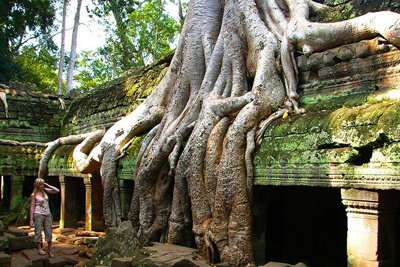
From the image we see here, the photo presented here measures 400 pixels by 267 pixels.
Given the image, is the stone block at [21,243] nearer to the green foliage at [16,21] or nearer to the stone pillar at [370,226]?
the stone pillar at [370,226]

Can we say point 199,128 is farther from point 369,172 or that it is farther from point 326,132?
point 369,172

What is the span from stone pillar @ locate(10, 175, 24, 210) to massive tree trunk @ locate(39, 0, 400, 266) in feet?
17.1

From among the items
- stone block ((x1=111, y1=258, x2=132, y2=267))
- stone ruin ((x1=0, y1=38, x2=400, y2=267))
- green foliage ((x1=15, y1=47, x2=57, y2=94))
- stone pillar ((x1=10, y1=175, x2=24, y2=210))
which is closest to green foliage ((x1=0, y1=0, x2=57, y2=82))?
green foliage ((x1=15, y1=47, x2=57, y2=94))

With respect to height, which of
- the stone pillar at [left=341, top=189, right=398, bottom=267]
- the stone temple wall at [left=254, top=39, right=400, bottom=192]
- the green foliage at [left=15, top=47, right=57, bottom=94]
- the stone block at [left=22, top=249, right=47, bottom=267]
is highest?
the green foliage at [left=15, top=47, right=57, bottom=94]

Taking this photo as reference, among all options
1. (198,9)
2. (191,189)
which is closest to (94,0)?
(198,9)

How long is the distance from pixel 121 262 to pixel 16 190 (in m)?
7.61

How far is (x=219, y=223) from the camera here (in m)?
4.56

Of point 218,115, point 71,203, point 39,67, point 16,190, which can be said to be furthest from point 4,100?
point 39,67

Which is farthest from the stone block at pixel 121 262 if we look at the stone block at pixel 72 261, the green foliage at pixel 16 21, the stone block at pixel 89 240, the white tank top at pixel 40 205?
the green foliage at pixel 16 21

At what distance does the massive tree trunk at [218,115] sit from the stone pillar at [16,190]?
5.21m

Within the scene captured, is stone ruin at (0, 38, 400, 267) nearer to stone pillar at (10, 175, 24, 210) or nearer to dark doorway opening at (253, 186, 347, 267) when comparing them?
dark doorway opening at (253, 186, 347, 267)

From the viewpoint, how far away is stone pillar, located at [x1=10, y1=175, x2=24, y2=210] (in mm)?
11070

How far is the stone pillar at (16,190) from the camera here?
11070 millimetres

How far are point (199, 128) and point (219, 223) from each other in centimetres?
125
